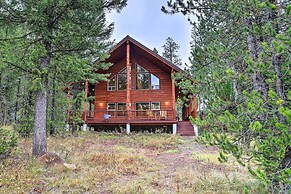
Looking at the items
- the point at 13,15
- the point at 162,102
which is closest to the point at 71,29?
the point at 13,15

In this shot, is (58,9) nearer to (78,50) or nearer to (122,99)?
(78,50)

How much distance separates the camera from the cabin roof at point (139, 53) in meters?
17.1

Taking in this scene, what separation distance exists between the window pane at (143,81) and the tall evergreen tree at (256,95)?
14880mm

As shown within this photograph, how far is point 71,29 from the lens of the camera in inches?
308

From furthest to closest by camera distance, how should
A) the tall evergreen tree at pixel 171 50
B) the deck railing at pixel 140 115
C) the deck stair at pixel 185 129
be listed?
the tall evergreen tree at pixel 171 50 → the deck railing at pixel 140 115 → the deck stair at pixel 185 129

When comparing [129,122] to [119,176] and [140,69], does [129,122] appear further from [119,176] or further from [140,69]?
[119,176]

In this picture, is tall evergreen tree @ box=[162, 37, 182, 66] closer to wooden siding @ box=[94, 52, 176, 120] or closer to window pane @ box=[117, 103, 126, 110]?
wooden siding @ box=[94, 52, 176, 120]

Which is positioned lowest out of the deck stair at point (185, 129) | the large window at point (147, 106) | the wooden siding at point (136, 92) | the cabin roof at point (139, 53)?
the deck stair at point (185, 129)

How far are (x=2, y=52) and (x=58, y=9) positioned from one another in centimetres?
221

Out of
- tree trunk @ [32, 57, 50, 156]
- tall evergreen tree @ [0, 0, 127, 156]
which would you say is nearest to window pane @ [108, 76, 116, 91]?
tall evergreen tree @ [0, 0, 127, 156]

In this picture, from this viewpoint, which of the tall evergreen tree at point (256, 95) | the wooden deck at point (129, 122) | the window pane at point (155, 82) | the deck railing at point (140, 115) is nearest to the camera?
the tall evergreen tree at point (256, 95)

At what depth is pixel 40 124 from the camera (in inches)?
310

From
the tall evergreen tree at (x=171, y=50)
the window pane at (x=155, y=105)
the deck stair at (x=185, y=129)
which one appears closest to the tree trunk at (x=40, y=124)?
the deck stair at (x=185, y=129)

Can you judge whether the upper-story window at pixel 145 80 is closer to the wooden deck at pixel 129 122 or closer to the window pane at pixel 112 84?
the window pane at pixel 112 84
